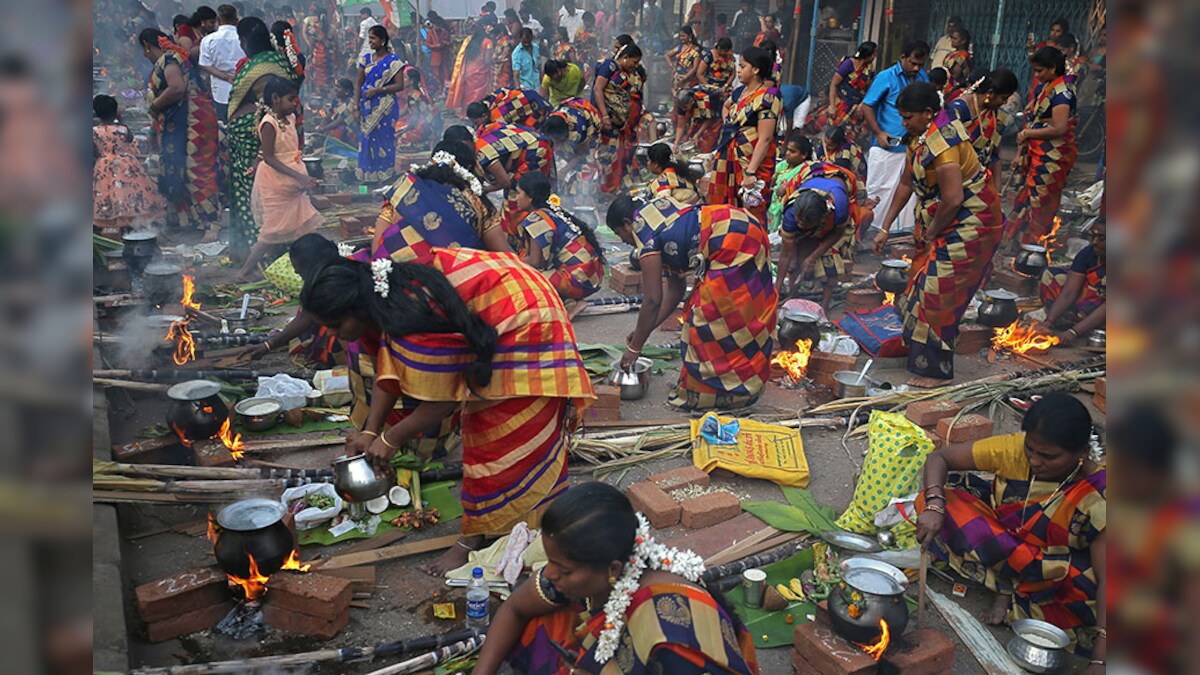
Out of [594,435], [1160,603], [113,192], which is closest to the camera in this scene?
[1160,603]

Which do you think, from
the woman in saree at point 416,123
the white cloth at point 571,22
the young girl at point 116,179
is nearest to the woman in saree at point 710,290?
the young girl at point 116,179

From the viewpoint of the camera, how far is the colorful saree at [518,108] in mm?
10188

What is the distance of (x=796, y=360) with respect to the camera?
21.5ft

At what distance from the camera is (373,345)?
3.84 m

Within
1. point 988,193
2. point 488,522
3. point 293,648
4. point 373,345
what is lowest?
point 293,648

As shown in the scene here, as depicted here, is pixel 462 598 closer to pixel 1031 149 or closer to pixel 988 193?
pixel 988 193

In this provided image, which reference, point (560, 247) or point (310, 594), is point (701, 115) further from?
point (310, 594)

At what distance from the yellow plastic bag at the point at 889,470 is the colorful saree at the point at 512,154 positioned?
4.09 meters

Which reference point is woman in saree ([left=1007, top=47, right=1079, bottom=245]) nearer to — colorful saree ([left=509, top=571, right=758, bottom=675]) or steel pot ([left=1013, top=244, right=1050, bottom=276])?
steel pot ([left=1013, top=244, right=1050, bottom=276])

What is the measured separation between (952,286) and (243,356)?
196 inches

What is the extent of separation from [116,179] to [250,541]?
672cm

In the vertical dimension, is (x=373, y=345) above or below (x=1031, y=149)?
below

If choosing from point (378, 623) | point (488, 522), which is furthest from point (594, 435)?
point (378, 623)

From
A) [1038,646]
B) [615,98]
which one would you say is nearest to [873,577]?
[1038,646]
